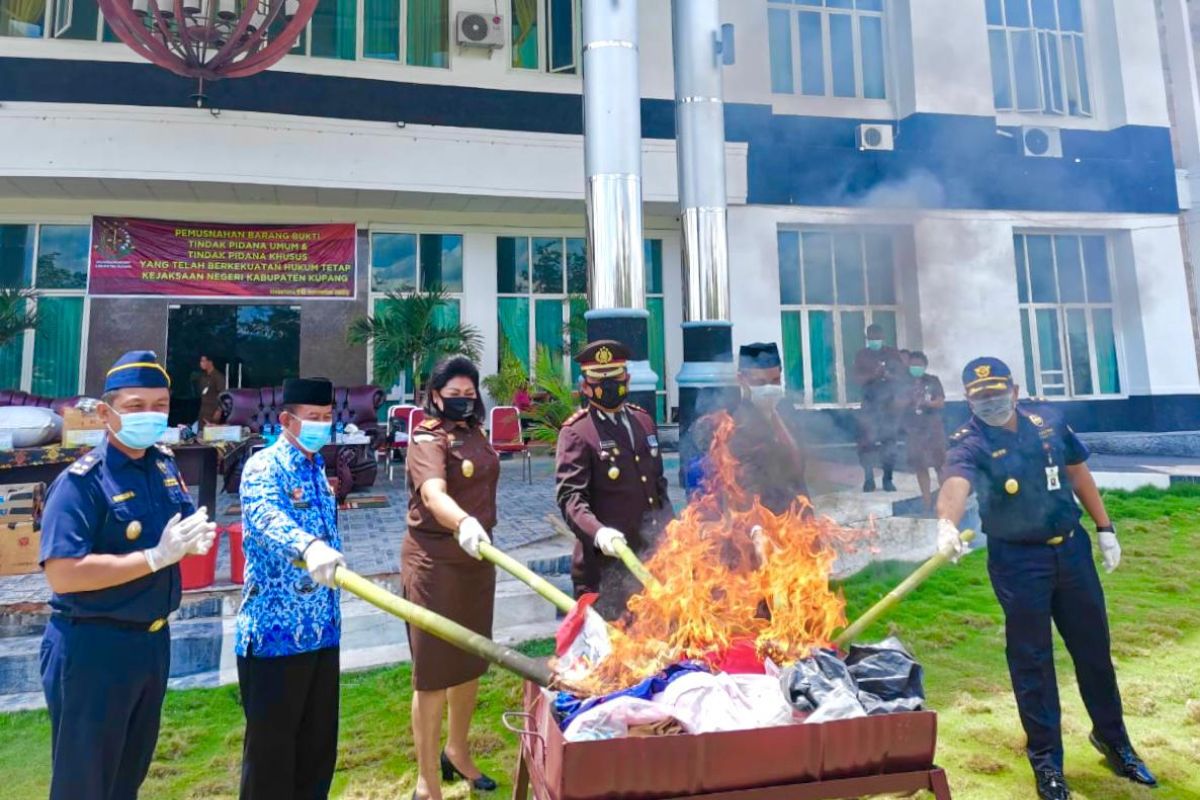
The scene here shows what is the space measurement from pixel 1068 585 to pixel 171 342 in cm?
1229

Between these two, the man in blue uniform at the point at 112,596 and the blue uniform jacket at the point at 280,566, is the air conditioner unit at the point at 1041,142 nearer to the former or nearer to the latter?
the blue uniform jacket at the point at 280,566

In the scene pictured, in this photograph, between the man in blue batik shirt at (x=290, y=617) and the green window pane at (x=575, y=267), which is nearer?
the man in blue batik shirt at (x=290, y=617)

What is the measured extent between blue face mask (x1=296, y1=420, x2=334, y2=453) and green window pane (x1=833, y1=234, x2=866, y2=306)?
38.0 feet

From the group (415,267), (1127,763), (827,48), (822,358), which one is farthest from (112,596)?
(827,48)

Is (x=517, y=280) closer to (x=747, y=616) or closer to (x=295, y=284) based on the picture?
(x=295, y=284)

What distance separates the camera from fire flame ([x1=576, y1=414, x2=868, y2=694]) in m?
2.18

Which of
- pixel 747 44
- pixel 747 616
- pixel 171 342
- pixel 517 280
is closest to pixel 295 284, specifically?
pixel 171 342

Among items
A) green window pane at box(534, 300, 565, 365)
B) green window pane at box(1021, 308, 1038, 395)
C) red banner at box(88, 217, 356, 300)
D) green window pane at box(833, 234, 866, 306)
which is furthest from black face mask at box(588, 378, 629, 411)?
green window pane at box(1021, 308, 1038, 395)

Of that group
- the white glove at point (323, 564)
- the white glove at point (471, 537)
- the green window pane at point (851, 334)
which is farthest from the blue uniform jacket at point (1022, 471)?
the green window pane at point (851, 334)

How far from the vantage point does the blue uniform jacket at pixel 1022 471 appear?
10.0ft

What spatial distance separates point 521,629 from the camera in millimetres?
4781

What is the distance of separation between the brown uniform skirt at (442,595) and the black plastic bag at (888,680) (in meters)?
1.68

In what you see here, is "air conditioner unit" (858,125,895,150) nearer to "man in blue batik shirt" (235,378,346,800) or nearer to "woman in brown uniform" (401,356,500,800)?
"woman in brown uniform" (401,356,500,800)

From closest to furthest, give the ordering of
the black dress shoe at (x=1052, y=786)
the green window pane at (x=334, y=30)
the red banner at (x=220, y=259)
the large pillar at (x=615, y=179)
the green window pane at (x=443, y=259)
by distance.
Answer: the black dress shoe at (x=1052, y=786) < the large pillar at (x=615, y=179) < the red banner at (x=220, y=259) < the green window pane at (x=334, y=30) < the green window pane at (x=443, y=259)
